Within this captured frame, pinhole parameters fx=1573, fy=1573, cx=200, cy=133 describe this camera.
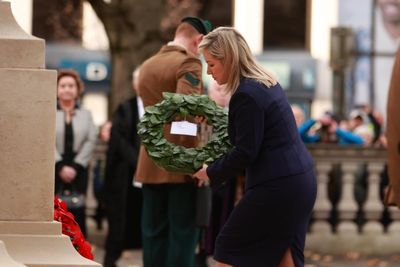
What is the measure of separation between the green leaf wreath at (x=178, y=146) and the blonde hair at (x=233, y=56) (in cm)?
69

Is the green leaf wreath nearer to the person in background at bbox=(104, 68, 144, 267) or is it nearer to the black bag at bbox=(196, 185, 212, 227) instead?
the black bag at bbox=(196, 185, 212, 227)

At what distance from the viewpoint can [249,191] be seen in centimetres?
869

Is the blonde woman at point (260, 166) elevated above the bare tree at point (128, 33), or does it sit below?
below

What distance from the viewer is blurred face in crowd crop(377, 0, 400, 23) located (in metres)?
41.9

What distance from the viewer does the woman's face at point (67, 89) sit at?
14008mm

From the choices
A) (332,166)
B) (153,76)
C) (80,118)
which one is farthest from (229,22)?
(153,76)

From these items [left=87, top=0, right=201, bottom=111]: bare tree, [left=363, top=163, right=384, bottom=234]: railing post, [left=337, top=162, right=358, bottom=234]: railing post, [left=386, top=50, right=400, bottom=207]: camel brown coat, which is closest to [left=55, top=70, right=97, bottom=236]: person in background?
[left=337, top=162, right=358, bottom=234]: railing post

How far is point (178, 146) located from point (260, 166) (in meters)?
1.18

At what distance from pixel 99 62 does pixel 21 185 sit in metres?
33.7

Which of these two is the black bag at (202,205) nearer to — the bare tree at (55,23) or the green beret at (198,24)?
the green beret at (198,24)

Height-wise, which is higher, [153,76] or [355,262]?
[153,76]

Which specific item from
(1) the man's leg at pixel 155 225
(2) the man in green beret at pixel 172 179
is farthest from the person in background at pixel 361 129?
(2) the man in green beret at pixel 172 179

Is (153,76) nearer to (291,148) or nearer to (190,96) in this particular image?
(190,96)

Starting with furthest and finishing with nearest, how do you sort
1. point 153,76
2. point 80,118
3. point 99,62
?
1. point 99,62
2. point 80,118
3. point 153,76
